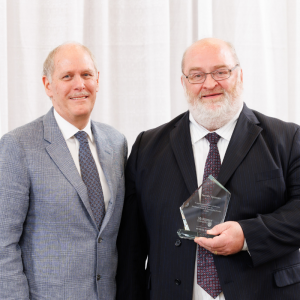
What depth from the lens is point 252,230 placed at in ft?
4.91

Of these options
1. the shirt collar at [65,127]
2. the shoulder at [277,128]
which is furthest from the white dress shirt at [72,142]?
the shoulder at [277,128]

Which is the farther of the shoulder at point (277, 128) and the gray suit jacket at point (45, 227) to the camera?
the shoulder at point (277, 128)

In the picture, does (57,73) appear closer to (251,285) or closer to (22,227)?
(22,227)

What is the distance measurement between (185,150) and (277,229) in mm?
505

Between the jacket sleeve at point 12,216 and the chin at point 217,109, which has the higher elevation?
the chin at point 217,109

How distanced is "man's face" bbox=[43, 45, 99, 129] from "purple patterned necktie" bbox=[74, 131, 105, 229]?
0.10 meters

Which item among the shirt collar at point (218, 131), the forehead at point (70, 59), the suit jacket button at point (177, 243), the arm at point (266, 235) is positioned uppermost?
the forehead at point (70, 59)

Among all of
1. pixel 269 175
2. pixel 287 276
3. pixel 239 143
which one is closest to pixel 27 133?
pixel 239 143

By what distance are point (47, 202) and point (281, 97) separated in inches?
79.0

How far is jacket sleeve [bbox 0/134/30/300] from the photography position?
4.83 feet

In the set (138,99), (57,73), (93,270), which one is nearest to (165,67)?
(138,99)

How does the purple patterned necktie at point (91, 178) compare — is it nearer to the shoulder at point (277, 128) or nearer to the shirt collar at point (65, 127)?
the shirt collar at point (65, 127)

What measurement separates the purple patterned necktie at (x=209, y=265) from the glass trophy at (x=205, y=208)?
0.35ft

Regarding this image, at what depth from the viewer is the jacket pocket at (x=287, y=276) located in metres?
1.54
